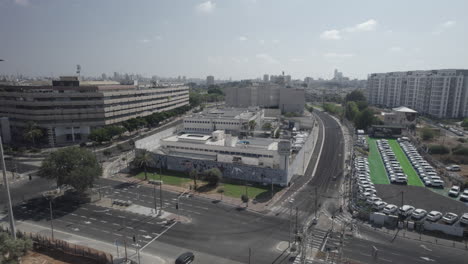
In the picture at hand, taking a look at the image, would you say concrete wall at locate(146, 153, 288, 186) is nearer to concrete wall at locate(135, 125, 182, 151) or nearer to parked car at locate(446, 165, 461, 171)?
concrete wall at locate(135, 125, 182, 151)

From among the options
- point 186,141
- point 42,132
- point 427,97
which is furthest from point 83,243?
point 427,97

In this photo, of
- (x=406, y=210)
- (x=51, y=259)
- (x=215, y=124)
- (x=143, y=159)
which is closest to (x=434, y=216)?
(x=406, y=210)

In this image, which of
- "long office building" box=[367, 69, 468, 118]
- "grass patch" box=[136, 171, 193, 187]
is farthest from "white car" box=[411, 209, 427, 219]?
"long office building" box=[367, 69, 468, 118]

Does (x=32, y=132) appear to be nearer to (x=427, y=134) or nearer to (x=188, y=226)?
(x=188, y=226)

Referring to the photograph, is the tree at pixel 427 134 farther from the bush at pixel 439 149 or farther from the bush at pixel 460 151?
the bush at pixel 460 151

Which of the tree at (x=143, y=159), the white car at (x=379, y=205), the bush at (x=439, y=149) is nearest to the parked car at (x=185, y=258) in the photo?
the tree at (x=143, y=159)
